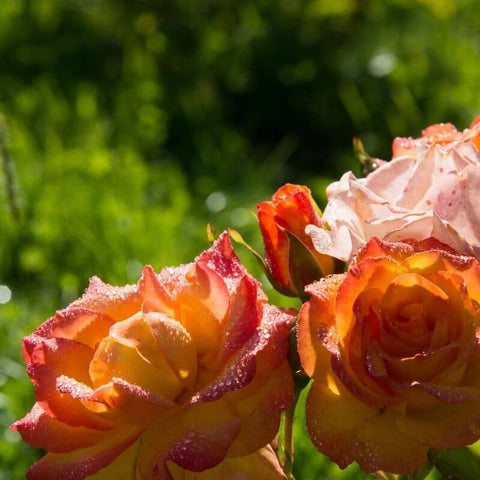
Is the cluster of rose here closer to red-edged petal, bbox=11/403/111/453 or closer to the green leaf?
red-edged petal, bbox=11/403/111/453

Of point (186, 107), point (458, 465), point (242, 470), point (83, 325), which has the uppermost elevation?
point (83, 325)

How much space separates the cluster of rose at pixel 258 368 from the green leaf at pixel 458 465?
16cm

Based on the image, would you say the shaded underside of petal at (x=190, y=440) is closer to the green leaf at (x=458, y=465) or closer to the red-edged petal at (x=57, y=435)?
the red-edged petal at (x=57, y=435)

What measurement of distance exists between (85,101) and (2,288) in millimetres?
809

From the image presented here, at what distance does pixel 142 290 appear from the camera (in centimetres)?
67

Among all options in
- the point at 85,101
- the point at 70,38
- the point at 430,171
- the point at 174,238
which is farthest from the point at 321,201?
the point at 430,171

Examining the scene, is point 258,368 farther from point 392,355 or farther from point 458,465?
point 458,465

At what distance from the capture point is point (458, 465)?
798mm

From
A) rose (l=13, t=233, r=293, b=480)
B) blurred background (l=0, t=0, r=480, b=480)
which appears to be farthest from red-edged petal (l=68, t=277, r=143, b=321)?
blurred background (l=0, t=0, r=480, b=480)

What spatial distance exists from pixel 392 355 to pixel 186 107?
2408mm

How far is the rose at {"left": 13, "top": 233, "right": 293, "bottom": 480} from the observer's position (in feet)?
2.06

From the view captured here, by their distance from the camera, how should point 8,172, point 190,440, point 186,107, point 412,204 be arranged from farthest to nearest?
point 186,107 → point 8,172 → point 412,204 → point 190,440

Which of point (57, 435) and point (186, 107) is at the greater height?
point (57, 435)

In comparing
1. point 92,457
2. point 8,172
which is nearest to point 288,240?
point 92,457
